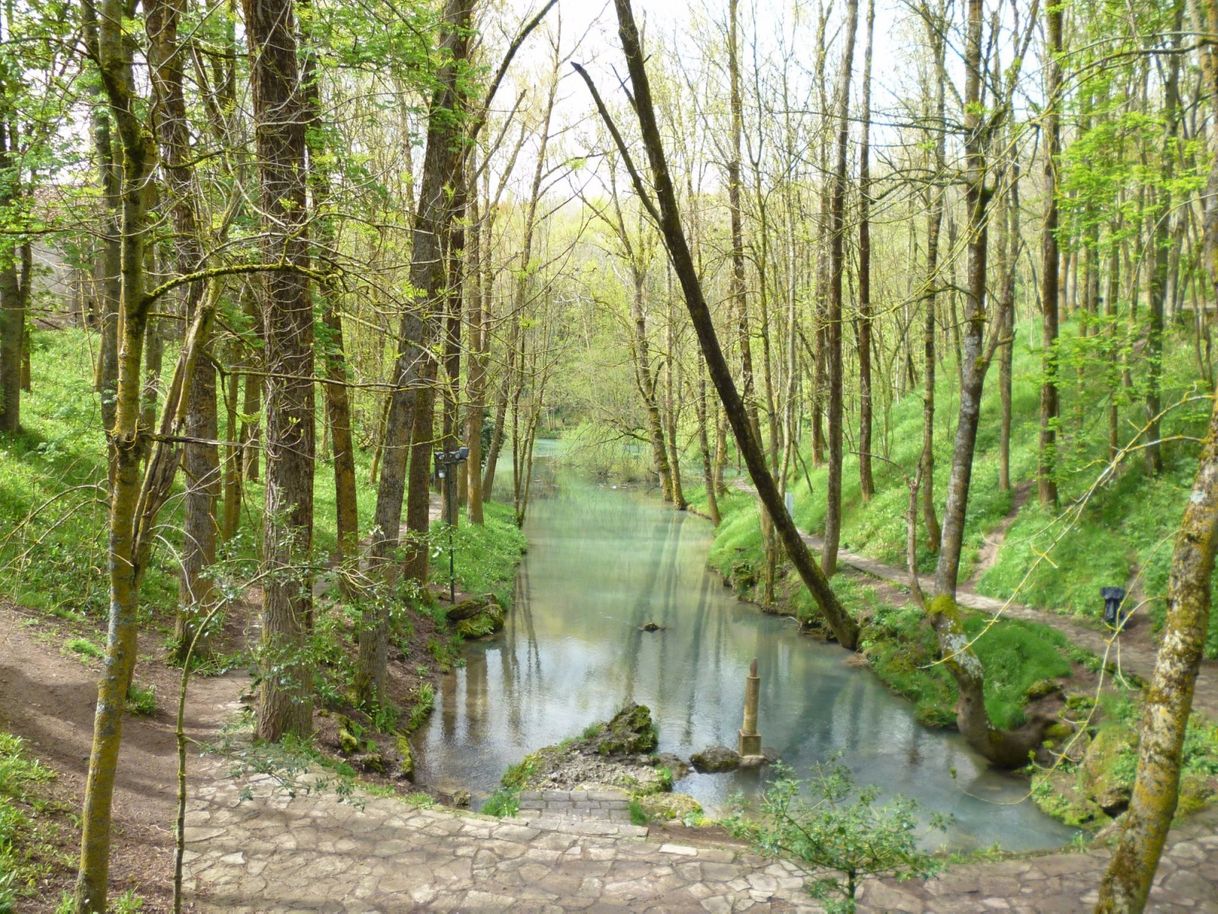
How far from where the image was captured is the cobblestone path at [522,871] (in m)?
5.30

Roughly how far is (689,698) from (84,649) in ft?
26.2

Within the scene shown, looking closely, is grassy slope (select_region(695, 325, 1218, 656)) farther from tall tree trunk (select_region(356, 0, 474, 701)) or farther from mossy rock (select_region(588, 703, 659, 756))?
tall tree trunk (select_region(356, 0, 474, 701))

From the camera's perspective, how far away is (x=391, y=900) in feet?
17.3

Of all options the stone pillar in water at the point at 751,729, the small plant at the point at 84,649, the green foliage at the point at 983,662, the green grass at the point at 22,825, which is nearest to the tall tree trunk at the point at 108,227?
the small plant at the point at 84,649

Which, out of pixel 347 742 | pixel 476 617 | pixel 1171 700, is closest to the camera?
pixel 1171 700

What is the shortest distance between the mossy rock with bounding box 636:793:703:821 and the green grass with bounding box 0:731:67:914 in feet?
15.3

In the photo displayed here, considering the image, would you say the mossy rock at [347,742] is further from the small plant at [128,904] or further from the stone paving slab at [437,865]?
the small plant at [128,904]

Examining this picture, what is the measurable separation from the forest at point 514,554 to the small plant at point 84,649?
80mm

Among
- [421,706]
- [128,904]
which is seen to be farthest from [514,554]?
[128,904]

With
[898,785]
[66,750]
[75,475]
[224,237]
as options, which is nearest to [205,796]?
[66,750]

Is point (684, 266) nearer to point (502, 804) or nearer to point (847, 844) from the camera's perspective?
point (847, 844)

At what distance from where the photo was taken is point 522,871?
5.74 meters

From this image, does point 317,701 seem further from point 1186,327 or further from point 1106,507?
point 1186,327

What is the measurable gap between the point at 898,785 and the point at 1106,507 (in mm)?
6575
